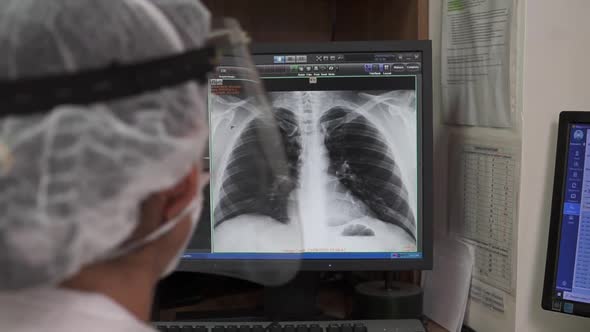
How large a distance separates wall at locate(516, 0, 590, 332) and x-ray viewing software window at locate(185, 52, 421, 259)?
0.19m

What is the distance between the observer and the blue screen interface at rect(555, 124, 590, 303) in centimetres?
105

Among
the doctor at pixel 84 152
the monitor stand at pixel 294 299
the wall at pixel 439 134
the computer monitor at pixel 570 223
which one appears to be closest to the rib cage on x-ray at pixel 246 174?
the monitor stand at pixel 294 299

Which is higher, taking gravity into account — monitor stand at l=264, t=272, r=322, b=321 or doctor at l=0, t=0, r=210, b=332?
doctor at l=0, t=0, r=210, b=332

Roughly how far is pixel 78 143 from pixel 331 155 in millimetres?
735

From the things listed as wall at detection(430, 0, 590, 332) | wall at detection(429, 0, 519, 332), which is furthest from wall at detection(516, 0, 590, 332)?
wall at detection(429, 0, 519, 332)

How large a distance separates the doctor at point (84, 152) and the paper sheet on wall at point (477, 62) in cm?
66

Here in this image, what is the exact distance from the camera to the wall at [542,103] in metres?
1.11

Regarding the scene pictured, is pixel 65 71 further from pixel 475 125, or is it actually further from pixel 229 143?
pixel 475 125

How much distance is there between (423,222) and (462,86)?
24cm

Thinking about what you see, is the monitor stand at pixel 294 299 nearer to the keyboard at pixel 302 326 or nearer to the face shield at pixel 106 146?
the keyboard at pixel 302 326

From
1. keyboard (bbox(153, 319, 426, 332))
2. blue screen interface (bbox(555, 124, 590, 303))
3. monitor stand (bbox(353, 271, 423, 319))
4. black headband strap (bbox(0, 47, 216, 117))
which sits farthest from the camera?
monitor stand (bbox(353, 271, 423, 319))

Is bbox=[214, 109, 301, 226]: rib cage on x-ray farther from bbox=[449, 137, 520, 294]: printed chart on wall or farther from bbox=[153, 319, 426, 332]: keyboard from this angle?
bbox=[449, 137, 520, 294]: printed chart on wall

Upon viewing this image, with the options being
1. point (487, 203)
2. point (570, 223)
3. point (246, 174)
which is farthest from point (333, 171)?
point (570, 223)

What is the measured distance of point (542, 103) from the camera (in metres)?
1.12
